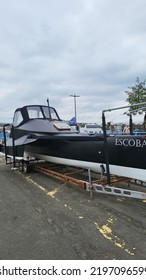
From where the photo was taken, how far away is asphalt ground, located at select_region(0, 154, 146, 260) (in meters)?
3.06

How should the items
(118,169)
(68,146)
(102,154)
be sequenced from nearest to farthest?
(118,169) < (102,154) < (68,146)

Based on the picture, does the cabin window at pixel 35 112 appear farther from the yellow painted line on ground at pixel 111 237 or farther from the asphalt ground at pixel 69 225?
the yellow painted line on ground at pixel 111 237

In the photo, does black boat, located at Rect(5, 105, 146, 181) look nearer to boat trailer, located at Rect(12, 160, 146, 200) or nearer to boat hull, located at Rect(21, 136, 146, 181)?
boat hull, located at Rect(21, 136, 146, 181)

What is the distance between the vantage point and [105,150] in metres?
4.82

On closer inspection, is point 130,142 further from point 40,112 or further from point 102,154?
point 40,112

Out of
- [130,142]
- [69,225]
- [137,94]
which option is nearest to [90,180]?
[130,142]

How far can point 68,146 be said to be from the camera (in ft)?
21.2

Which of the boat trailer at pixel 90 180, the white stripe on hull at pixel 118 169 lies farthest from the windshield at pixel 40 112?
the white stripe on hull at pixel 118 169

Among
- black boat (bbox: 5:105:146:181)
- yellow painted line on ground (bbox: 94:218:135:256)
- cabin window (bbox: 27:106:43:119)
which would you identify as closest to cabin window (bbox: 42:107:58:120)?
black boat (bbox: 5:105:146:181)

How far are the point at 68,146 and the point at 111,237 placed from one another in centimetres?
333

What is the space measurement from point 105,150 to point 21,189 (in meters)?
2.77

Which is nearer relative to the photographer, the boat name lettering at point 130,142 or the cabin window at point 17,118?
the boat name lettering at point 130,142

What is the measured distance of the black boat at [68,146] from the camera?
15.2 feet

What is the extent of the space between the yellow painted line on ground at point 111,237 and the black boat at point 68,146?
4.20 ft
